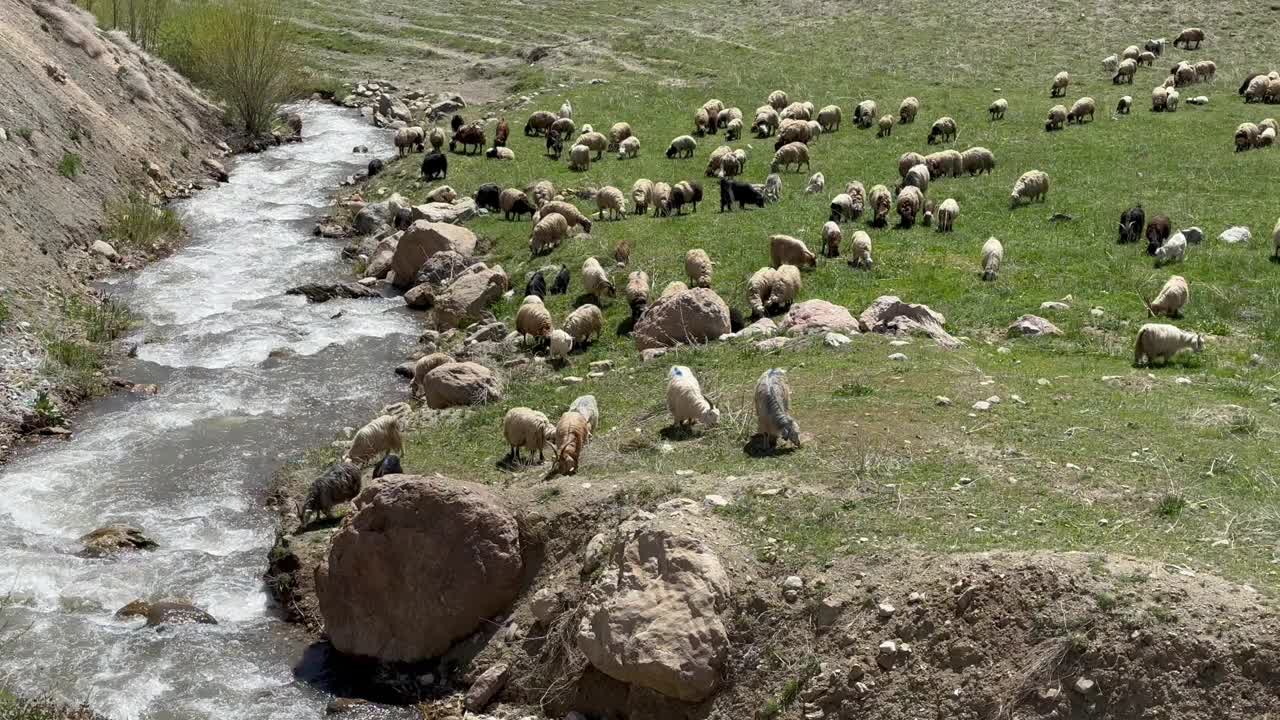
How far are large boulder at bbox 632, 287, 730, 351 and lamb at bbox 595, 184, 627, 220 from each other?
883 centimetres

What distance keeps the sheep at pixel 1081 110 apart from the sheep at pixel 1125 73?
6357 millimetres

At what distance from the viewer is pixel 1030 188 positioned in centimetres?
2870

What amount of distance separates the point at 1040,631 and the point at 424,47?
5353 cm

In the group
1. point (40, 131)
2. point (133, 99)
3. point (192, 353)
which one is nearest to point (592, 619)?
point (192, 353)

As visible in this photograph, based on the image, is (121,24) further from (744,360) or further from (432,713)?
(432,713)

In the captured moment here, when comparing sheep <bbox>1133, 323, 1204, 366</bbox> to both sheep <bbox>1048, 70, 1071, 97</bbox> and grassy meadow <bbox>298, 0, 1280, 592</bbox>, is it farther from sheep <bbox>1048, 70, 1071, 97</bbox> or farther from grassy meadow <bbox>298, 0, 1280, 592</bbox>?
sheep <bbox>1048, 70, 1071, 97</bbox>

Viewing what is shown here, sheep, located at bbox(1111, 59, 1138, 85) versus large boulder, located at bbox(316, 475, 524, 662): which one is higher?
sheep, located at bbox(1111, 59, 1138, 85)

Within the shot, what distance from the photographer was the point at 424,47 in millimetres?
60250

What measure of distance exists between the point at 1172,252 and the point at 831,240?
20.6ft

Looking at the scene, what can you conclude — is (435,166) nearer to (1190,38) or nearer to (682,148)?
(682,148)

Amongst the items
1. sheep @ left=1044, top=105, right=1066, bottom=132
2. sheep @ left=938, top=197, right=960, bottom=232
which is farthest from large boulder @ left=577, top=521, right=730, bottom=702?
sheep @ left=1044, top=105, right=1066, bottom=132

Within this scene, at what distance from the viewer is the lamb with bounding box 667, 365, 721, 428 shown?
16.7 metres

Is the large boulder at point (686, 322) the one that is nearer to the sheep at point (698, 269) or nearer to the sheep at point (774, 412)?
the sheep at point (698, 269)

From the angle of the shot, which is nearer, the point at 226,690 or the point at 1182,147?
the point at 226,690
